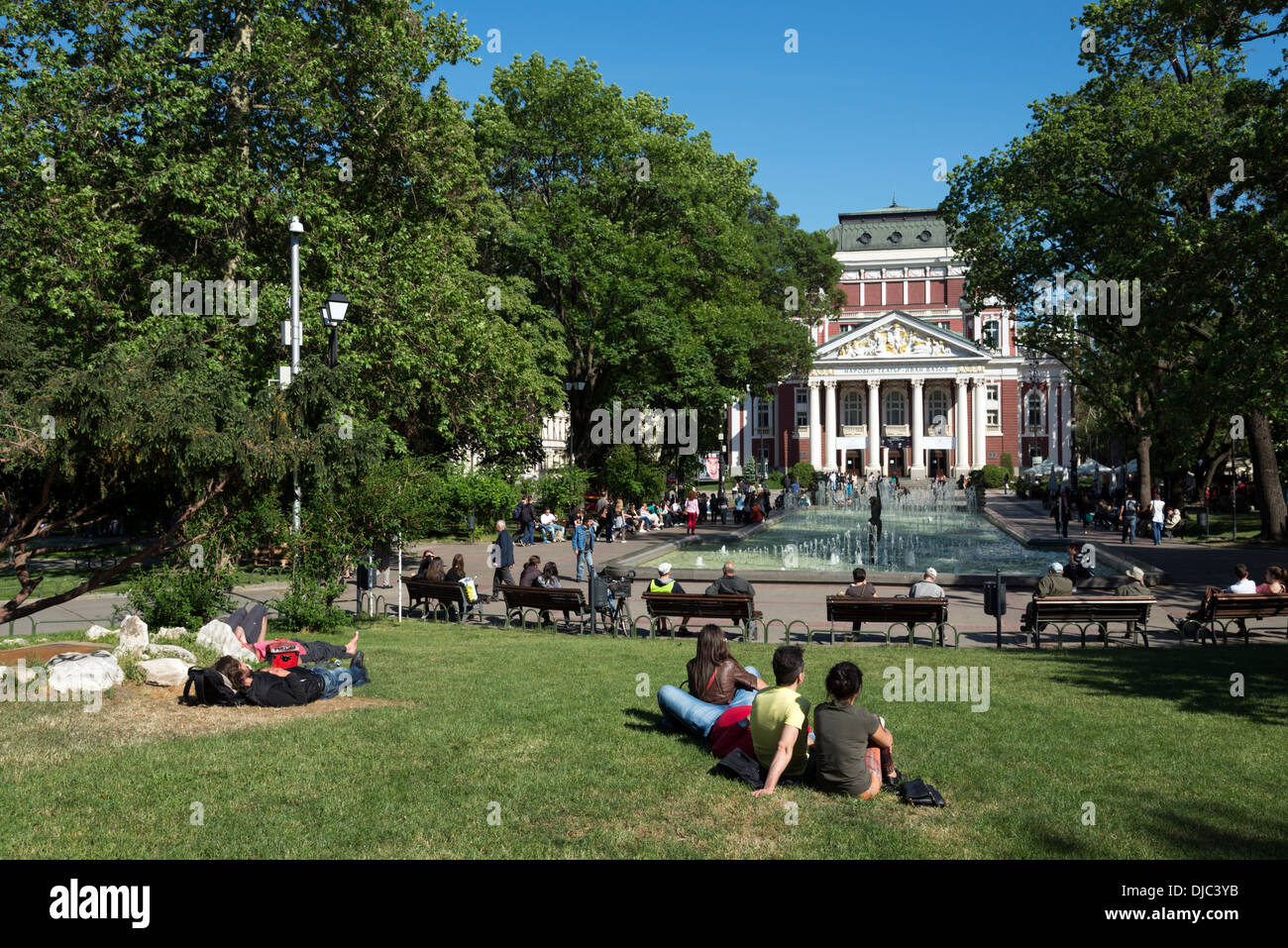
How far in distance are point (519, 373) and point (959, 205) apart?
17675mm

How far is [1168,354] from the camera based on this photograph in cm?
2955

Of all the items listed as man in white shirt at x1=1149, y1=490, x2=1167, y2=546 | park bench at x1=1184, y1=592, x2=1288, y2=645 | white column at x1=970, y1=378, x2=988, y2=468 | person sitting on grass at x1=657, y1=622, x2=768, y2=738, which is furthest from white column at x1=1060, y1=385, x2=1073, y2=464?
person sitting on grass at x1=657, y1=622, x2=768, y2=738

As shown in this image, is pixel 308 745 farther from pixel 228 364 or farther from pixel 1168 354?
pixel 1168 354

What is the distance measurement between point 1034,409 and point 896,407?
13488 mm

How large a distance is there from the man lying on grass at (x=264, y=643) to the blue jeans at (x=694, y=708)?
13.5 ft

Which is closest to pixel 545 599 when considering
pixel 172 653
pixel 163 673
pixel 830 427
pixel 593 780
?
pixel 172 653

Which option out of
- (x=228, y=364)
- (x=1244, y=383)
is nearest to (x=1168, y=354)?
(x=1244, y=383)

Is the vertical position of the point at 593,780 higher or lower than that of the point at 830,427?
lower

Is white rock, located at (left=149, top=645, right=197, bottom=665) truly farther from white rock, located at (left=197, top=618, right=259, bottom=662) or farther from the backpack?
the backpack

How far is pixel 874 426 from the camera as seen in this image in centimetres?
9606

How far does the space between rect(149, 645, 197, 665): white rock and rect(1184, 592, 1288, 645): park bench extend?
1325 centimetres

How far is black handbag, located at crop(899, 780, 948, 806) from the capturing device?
663cm

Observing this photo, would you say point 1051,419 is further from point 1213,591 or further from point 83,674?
point 83,674
